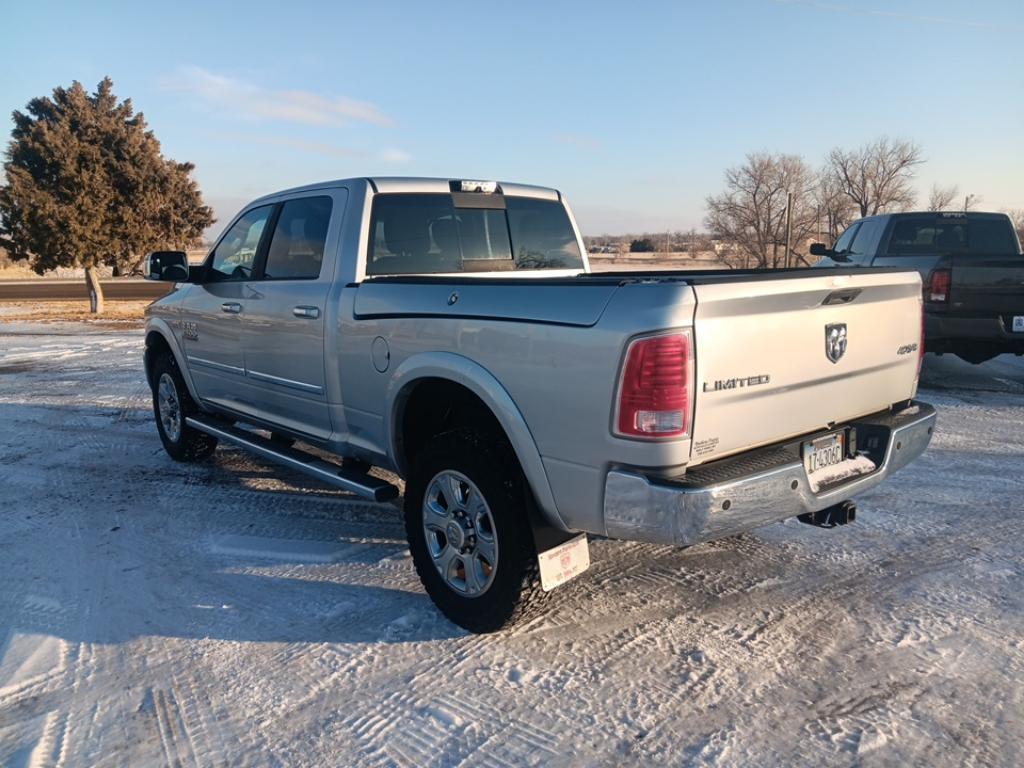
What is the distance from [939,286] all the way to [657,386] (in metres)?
7.06

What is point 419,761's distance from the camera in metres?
2.54

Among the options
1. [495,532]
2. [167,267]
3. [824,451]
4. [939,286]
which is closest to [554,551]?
[495,532]

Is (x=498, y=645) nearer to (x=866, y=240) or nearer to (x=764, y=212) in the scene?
(x=866, y=240)

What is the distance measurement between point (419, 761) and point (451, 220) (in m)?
3.13

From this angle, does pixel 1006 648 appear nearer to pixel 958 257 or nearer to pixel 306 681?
pixel 306 681

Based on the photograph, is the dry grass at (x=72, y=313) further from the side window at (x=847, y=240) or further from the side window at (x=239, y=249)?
the side window at (x=847, y=240)

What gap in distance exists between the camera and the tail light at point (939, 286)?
Answer: 324 inches

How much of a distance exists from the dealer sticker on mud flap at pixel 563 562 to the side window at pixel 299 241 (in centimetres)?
225

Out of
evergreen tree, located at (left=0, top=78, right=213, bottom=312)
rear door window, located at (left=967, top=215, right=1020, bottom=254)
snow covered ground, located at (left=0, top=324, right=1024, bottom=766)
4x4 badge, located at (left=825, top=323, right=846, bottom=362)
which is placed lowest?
snow covered ground, located at (left=0, top=324, right=1024, bottom=766)

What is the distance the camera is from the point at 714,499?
2697 millimetres

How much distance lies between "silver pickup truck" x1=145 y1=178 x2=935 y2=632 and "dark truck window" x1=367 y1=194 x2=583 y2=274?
0.04ft

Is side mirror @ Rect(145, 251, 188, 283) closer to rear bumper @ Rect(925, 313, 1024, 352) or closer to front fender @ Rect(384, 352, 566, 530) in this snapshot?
front fender @ Rect(384, 352, 566, 530)

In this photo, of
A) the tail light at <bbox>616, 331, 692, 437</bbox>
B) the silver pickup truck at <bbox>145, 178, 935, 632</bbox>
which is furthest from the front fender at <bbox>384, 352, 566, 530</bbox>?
the tail light at <bbox>616, 331, 692, 437</bbox>

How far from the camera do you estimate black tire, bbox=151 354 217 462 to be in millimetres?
6254
